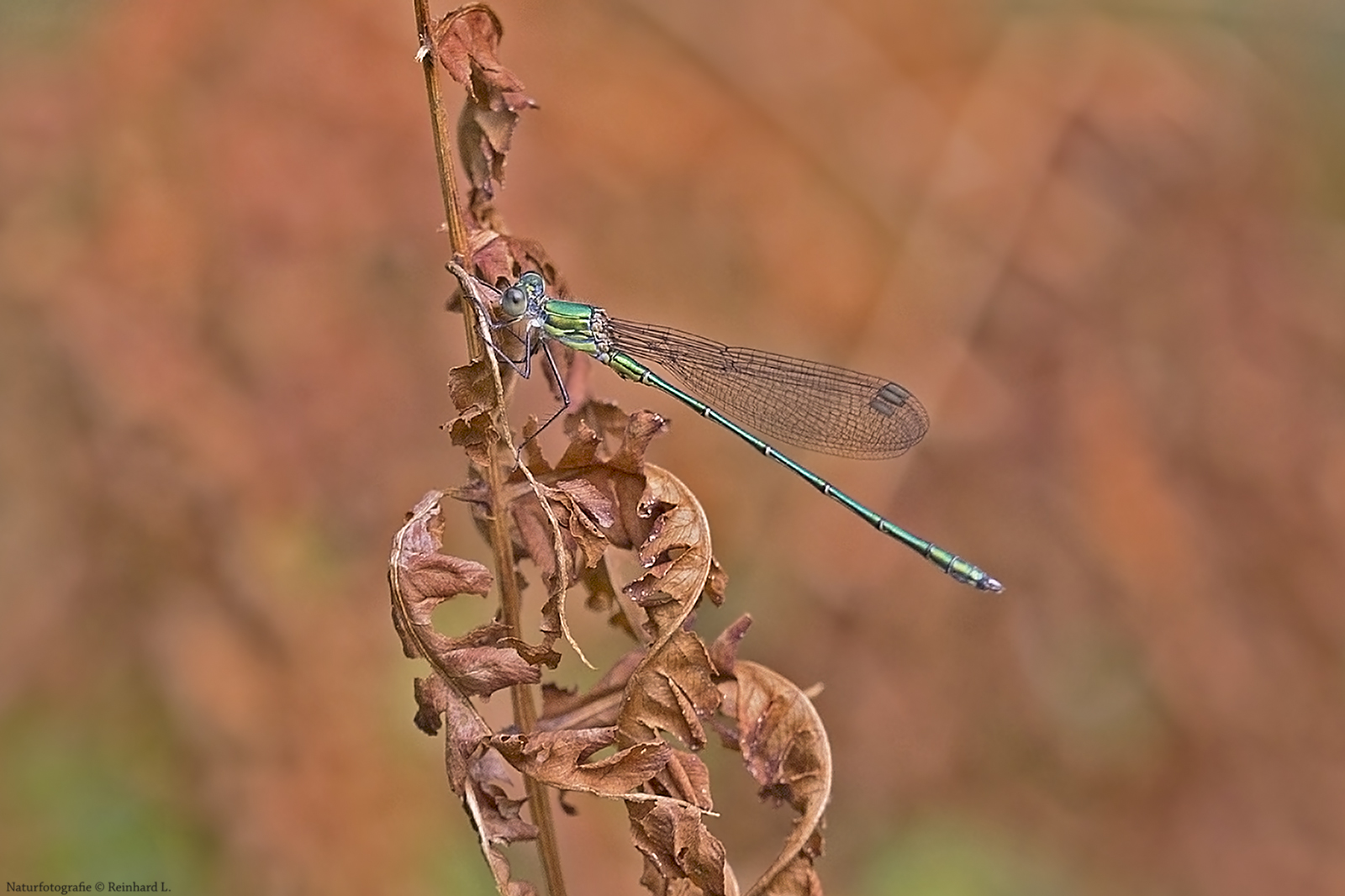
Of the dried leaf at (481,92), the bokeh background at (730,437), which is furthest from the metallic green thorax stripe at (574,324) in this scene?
the bokeh background at (730,437)

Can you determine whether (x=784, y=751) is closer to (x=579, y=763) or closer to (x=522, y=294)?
(x=579, y=763)

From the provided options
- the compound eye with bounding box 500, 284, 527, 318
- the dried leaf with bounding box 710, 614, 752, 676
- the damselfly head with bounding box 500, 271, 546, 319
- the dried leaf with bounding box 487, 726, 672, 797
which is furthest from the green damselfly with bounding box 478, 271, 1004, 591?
the dried leaf with bounding box 487, 726, 672, 797

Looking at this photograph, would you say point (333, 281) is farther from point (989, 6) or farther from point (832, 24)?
point (989, 6)

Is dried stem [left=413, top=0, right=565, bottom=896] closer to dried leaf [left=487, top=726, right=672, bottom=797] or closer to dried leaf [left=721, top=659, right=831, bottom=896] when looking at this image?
dried leaf [left=487, top=726, right=672, bottom=797]

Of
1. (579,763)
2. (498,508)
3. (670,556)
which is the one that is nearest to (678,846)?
(579,763)

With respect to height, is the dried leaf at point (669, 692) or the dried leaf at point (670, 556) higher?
the dried leaf at point (670, 556)

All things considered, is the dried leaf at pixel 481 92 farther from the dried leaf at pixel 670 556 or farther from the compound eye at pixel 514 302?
the dried leaf at pixel 670 556
